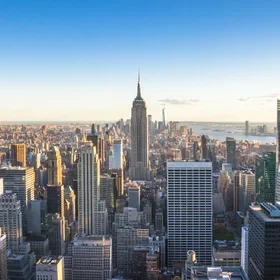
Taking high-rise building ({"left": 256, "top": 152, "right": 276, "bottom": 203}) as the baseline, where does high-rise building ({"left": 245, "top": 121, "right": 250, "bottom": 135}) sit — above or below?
above

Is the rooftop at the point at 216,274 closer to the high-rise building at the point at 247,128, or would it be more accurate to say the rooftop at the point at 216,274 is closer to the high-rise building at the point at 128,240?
the high-rise building at the point at 247,128

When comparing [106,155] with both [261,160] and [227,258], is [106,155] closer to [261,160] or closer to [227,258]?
[261,160]


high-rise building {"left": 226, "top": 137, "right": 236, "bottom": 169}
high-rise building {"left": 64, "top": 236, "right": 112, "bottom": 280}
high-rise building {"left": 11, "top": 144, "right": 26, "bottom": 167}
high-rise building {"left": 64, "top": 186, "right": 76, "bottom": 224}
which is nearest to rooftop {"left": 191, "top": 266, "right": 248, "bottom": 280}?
high-rise building {"left": 64, "top": 236, "right": 112, "bottom": 280}

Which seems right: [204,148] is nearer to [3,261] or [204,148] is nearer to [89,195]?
[89,195]

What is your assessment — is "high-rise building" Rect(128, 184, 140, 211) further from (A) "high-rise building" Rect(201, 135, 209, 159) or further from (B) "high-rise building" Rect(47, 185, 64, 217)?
(A) "high-rise building" Rect(201, 135, 209, 159)

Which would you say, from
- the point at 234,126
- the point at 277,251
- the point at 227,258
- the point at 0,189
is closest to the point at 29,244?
the point at 0,189

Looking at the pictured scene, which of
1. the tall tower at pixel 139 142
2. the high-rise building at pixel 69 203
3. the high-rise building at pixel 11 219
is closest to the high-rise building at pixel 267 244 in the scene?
the high-rise building at pixel 11 219

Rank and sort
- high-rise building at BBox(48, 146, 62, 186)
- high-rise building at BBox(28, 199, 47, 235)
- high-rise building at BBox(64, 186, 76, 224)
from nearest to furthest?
high-rise building at BBox(28, 199, 47, 235) < high-rise building at BBox(64, 186, 76, 224) < high-rise building at BBox(48, 146, 62, 186)
